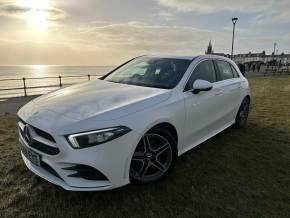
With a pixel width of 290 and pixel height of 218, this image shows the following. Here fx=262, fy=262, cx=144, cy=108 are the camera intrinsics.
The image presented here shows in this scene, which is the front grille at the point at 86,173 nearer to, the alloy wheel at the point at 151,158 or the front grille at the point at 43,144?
the front grille at the point at 43,144

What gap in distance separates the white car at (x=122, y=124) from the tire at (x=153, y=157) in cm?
1

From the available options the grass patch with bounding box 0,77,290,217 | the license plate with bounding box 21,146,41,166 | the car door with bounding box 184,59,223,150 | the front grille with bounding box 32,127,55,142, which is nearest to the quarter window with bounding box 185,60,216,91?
the car door with bounding box 184,59,223,150

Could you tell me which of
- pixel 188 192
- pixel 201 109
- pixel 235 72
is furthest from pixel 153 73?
pixel 235 72

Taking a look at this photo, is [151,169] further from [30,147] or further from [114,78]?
[114,78]

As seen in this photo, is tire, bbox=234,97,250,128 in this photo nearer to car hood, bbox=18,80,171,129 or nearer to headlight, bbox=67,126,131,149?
car hood, bbox=18,80,171,129

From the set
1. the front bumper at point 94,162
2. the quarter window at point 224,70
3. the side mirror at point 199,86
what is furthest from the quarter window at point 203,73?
the front bumper at point 94,162

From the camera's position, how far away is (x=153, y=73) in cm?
401

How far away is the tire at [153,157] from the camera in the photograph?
9.63 ft

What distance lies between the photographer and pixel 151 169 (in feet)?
10.4

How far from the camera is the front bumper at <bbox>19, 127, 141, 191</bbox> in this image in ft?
8.12

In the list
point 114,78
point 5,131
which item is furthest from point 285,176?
point 5,131

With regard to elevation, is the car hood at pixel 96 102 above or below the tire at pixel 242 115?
above

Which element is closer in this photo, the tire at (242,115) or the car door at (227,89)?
the car door at (227,89)

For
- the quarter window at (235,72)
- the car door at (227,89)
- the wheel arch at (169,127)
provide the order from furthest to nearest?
the quarter window at (235,72) → the car door at (227,89) → the wheel arch at (169,127)
